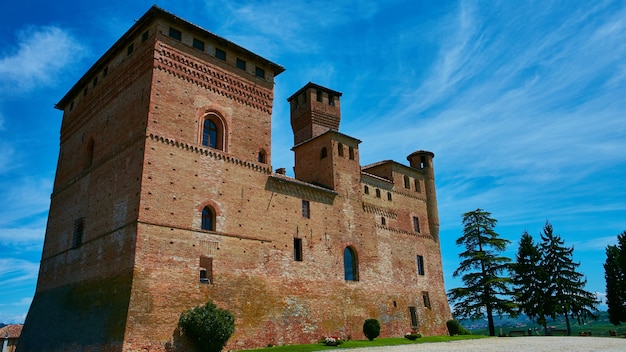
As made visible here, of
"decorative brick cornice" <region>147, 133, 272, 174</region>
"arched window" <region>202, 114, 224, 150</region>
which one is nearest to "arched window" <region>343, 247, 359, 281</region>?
"decorative brick cornice" <region>147, 133, 272, 174</region>

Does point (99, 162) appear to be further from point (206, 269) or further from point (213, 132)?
point (206, 269)

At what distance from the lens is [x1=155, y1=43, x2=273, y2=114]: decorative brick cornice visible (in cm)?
2147

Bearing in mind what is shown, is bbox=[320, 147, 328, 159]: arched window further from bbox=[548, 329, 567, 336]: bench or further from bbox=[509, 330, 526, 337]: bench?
bbox=[548, 329, 567, 336]: bench

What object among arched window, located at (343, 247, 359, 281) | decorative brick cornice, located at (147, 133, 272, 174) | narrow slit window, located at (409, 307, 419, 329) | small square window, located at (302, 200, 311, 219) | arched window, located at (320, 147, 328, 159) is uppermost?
arched window, located at (320, 147, 328, 159)

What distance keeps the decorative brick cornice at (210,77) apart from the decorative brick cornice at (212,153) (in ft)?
10.8

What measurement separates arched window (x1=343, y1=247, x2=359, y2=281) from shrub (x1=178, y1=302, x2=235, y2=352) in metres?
10.1

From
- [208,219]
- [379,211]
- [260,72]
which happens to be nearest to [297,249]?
[208,219]

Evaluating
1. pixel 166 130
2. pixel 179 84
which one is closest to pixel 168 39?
pixel 179 84

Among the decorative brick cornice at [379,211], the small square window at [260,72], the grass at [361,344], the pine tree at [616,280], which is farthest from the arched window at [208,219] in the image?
the pine tree at [616,280]

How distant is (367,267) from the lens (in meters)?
28.4

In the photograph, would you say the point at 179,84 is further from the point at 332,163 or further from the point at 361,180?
the point at 361,180

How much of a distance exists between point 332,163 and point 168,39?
12100 millimetres

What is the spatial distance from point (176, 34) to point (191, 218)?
8990 mm

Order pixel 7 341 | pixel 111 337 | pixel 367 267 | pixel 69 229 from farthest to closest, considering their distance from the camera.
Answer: pixel 7 341 → pixel 367 267 → pixel 69 229 → pixel 111 337
